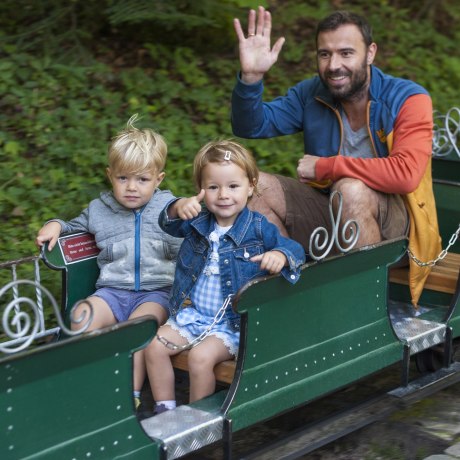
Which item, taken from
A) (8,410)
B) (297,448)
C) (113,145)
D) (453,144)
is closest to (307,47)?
(453,144)

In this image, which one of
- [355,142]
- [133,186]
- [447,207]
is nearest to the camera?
[133,186]

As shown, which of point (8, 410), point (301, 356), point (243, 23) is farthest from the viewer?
point (243, 23)

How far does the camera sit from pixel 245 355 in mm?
3799

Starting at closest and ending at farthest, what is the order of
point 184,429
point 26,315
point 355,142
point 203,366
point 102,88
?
point 26,315, point 184,429, point 203,366, point 355,142, point 102,88

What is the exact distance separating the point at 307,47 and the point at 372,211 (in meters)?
4.84

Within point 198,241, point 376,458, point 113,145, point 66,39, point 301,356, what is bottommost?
point 376,458

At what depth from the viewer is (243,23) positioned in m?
8.06

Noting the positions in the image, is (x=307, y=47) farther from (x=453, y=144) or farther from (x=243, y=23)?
(x=453, y=144)

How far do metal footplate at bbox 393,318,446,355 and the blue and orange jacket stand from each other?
22 centimetres

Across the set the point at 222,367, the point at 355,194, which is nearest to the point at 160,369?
the point at 222,367

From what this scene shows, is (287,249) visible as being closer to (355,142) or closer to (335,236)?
(335,236)

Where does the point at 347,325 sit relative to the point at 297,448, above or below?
above

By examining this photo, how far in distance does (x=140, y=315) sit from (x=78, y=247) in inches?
17.6

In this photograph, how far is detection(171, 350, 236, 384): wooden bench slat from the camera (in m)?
4.02
